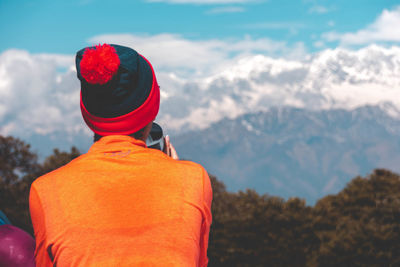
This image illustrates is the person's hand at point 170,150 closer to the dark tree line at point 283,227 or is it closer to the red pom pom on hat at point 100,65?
the red pom pom on hat at point 100,65

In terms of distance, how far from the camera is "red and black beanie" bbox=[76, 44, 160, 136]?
201cm

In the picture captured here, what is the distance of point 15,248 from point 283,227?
41.2 metres

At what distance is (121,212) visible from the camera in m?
1.83

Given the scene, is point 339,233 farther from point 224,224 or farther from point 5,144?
point 5,144

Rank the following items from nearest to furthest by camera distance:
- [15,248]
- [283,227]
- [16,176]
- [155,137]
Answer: [15,248] → [155,137] → [283,227] → [16,176]

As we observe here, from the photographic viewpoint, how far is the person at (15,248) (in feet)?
5.92

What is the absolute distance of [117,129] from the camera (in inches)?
84.0

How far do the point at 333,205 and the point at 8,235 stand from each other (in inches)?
2098

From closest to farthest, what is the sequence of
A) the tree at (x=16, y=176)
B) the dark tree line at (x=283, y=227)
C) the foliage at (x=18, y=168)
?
the dark tree line at (x=283, y=227), the tree at (x=16, y=176), the foliage at (x=18, y=168)

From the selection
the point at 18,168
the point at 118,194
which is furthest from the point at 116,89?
the point at 18,168

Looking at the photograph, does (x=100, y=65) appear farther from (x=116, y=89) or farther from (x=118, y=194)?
(x=118, y=194)

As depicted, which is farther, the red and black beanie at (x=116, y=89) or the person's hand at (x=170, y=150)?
the person's hand at (x=170, y=150)

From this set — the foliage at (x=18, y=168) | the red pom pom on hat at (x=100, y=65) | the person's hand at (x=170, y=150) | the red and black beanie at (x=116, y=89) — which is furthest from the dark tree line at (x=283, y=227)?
the red pom pom on hat at (x=100, y=65)

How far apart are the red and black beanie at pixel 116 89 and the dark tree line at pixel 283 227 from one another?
35.4m
